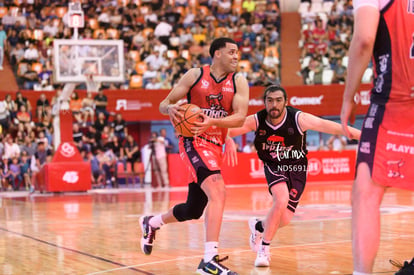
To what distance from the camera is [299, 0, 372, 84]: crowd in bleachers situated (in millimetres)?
26891

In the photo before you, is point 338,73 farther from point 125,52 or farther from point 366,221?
point 366,221

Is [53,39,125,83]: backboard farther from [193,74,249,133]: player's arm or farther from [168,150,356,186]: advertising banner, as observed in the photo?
[193,74,249,133]: player's arm

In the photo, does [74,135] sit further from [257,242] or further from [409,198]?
[257,242]

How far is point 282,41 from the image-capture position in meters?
29.0

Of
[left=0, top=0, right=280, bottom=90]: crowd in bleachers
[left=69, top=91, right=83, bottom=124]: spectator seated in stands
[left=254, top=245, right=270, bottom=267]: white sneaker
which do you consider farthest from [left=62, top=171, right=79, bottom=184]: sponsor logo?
[left=254, top=245, right=270, bottom=267]: white sneaker

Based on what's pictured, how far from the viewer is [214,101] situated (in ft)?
21.4

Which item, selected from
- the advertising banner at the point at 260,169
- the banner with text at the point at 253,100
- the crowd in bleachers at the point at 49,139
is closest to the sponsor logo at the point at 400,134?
the advertising banner at the point at 260,169

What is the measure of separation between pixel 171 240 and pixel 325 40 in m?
21.1

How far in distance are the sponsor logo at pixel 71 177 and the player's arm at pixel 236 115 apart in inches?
529

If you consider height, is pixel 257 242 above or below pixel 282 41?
below

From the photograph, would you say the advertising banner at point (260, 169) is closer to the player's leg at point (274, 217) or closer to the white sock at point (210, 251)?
the player's leg at point (274, 217)

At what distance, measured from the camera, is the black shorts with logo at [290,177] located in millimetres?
7043

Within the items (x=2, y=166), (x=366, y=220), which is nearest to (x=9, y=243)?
(x=366, y=220)

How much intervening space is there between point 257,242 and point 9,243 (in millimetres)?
3216
